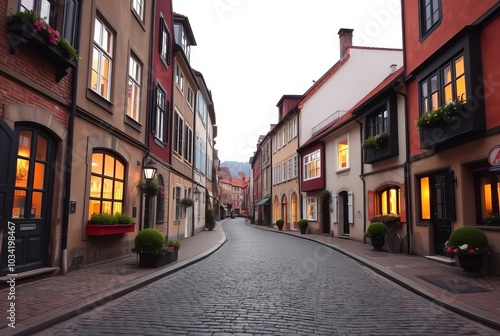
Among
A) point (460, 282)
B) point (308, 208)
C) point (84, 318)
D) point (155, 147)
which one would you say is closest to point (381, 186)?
point (460, 282)

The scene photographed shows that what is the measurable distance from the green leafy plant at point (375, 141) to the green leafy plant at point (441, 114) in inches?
139

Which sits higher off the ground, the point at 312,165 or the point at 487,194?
the point at 312,165

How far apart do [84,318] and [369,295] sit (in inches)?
192

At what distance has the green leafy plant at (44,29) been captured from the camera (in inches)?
258

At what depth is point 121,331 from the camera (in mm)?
4836

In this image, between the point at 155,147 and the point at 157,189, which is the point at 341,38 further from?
the point at 157,189

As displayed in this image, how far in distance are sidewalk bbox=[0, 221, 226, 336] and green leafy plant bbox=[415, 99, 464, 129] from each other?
805 centimetres

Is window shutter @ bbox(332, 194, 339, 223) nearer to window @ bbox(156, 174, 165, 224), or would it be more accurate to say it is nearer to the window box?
window @ bbox(156, 174, 165, 224)

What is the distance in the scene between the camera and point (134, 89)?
504 inches

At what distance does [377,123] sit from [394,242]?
5.26m

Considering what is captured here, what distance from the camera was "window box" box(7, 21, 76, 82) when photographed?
6574mm

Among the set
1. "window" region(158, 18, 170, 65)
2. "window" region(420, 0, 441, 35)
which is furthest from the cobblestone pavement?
"window" region(158, 18, 170, 65)

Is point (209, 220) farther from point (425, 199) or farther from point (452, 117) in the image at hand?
point (452, 117)

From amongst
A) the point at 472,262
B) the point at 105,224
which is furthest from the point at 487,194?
the point at 105,224
